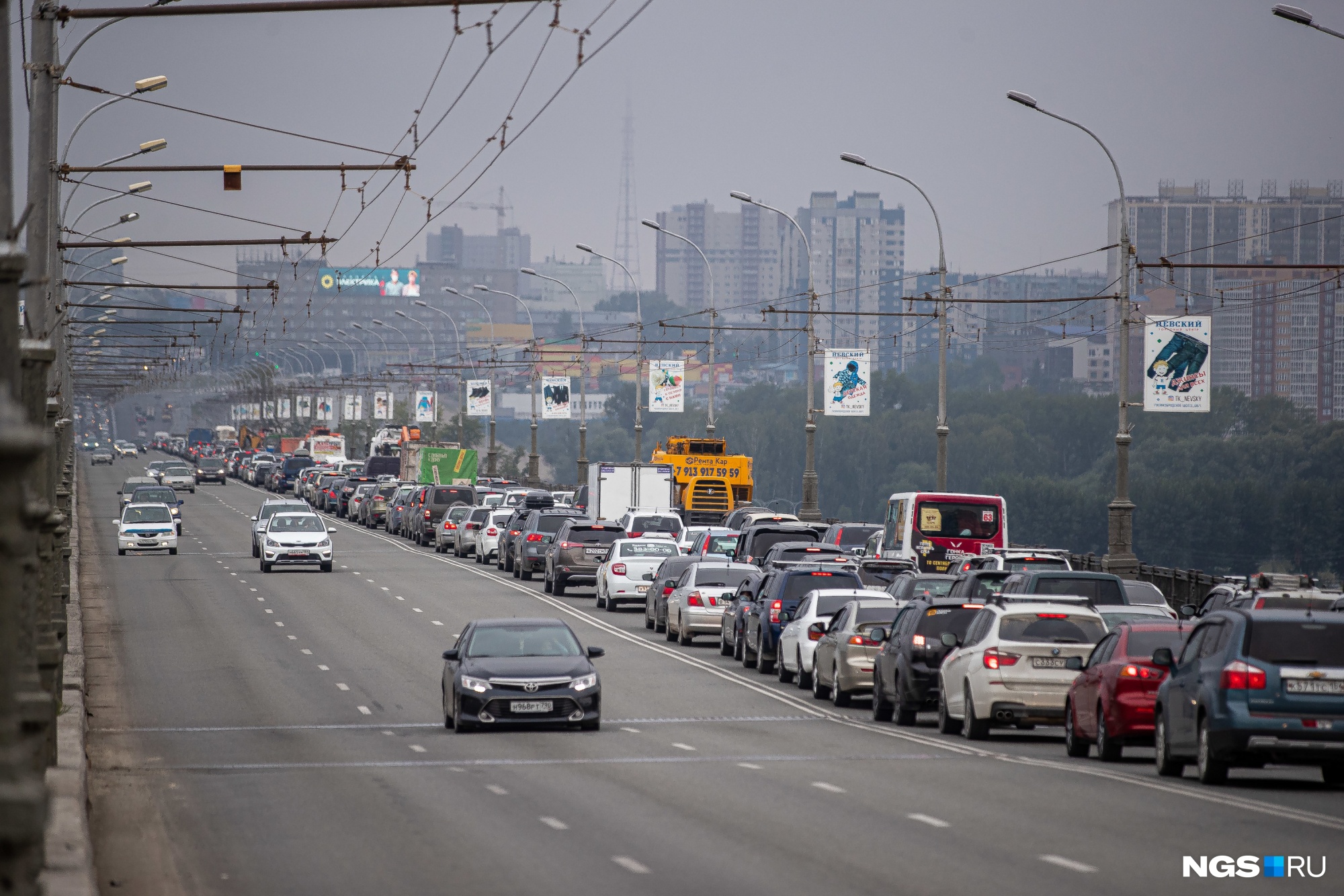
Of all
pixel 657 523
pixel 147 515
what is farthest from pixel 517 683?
pixel 147 515

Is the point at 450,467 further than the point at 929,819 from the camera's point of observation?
Yes

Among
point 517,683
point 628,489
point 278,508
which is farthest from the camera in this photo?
point 628,489

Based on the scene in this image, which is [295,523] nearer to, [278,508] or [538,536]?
[278,508]

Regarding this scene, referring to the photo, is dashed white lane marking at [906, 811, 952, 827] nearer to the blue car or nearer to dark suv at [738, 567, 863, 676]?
the blue car

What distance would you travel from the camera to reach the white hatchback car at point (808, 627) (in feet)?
89.2

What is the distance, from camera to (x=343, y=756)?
19016 millimetres

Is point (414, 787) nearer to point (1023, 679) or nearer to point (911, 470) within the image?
point (1023, 679)

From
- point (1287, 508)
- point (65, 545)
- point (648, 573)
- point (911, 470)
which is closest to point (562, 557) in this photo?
point (648, 573)

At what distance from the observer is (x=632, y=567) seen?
42.1m

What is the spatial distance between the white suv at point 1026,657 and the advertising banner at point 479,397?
64657 millimetres

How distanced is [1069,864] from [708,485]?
4960 cm

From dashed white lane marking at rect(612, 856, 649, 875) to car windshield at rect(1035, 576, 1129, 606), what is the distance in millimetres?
14465

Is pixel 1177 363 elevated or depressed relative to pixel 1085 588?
elevated

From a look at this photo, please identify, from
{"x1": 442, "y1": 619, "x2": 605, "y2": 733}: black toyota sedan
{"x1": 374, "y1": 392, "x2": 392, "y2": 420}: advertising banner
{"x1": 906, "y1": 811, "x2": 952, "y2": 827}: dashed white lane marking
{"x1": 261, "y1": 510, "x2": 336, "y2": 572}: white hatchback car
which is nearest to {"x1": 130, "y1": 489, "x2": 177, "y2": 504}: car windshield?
{"x1": 261, "y1": 510, "x2": 336, "y2": 572}: white hatchback car
